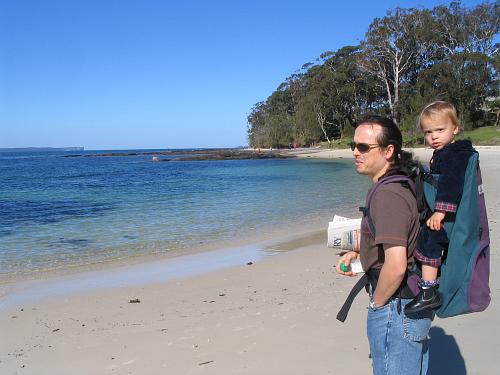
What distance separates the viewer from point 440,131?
2.41 metres

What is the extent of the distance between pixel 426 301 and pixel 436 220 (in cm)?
35

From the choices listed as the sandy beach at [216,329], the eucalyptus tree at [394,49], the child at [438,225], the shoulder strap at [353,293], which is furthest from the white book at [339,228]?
the eucalyptus tree at [394,49]

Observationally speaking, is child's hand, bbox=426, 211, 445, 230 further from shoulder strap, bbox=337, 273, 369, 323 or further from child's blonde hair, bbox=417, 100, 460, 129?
child's blonde hair, bbox=417, 100, 460, 129

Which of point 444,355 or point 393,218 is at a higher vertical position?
point 393,218

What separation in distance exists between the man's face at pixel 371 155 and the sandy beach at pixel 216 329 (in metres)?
1.87

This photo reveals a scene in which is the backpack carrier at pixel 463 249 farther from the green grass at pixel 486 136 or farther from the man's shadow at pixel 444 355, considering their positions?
the green grass at pixel 486 136

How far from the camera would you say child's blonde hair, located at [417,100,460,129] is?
2.39 meters

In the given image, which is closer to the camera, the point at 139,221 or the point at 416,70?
the point at 139,221

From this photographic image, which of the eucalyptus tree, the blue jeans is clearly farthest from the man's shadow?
the eucalyptus tree

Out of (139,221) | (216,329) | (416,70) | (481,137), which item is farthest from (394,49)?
(216,329)

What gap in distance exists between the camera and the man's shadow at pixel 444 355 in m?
3.23

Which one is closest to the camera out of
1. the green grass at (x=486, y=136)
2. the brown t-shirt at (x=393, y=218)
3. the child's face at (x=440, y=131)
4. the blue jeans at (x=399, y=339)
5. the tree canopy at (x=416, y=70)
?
the brown t-shirt at (x=393, y=218)

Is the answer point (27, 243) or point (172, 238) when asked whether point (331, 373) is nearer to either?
point (172, 238)

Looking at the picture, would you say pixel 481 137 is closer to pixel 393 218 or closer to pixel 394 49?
pixel 394 49
